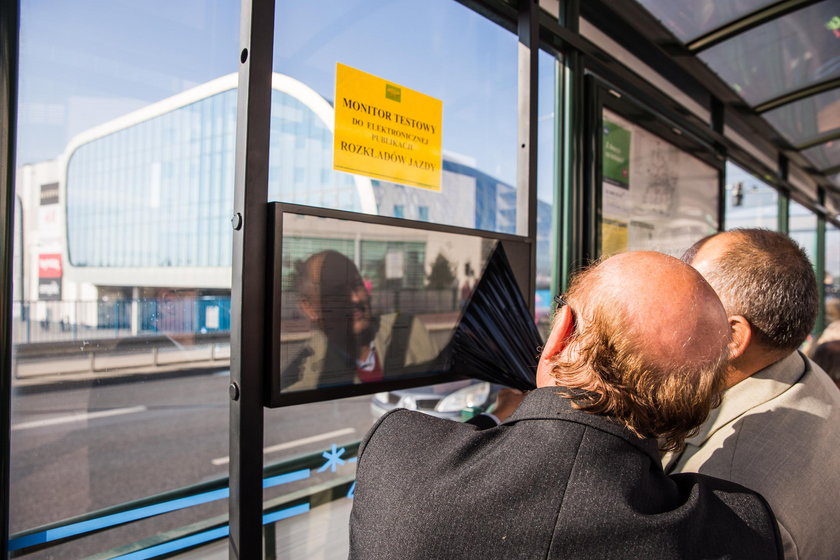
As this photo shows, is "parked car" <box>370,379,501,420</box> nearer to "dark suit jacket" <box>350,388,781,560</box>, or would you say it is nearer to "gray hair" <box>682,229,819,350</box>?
"gray hair" <box>682,229,819,350</box>

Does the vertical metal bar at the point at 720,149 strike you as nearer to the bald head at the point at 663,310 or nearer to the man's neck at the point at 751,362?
the man's neck at the point at 751,362

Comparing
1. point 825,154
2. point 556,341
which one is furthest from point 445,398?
point 825,154

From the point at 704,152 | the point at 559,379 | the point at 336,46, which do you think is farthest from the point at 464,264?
A: the point at 704,152

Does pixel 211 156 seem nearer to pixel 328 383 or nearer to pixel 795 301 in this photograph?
pixel 328 383

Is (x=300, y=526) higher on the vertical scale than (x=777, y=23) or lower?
lower

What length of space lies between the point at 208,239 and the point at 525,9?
1.49 meters

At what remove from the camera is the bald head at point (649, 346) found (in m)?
0.94

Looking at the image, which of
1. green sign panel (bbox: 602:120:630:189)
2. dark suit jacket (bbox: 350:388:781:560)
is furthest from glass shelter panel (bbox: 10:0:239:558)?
green sign panel (bbox: 602:120:630:189)

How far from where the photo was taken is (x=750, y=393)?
1444mm

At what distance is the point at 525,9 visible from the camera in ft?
6.97

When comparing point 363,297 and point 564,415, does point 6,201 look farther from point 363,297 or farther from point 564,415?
point 564,415

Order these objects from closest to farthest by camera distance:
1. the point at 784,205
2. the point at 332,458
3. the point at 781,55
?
the point at 332,458, the point at 781,55, the point at 784,205

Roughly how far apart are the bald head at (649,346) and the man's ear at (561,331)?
30 millimetres

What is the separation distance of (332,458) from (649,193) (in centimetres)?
241
